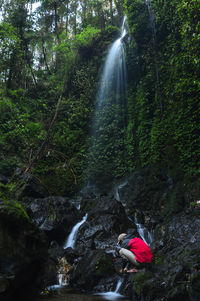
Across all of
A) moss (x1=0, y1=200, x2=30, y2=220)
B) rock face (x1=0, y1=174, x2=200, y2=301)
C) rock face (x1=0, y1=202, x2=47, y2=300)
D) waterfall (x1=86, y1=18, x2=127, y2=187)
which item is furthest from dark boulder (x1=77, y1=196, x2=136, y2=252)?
waterfall (x1=86, y1=18, x2=127, y2=187)

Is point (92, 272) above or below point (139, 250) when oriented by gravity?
below

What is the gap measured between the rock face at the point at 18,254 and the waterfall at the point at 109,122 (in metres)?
10.2

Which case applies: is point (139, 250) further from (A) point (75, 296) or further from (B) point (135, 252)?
(A) point (75, 296)

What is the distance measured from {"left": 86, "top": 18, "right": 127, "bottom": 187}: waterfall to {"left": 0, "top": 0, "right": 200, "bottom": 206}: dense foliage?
0.23m

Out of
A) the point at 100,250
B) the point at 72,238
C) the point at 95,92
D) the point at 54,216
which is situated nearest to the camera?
the point at 100,250

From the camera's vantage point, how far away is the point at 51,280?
17.0 feet

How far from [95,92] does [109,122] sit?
9.73 ft

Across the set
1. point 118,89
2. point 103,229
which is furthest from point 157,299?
point 118,89

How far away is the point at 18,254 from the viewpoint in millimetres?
3402

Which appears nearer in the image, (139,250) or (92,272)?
(139,250)

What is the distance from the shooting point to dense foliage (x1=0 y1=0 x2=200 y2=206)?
10313mm

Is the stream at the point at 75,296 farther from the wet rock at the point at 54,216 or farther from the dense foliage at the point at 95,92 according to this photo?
the wet rock at the point at 54,216

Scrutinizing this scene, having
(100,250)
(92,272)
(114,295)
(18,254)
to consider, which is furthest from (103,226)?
(18,254)

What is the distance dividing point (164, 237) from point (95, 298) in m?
3.55
